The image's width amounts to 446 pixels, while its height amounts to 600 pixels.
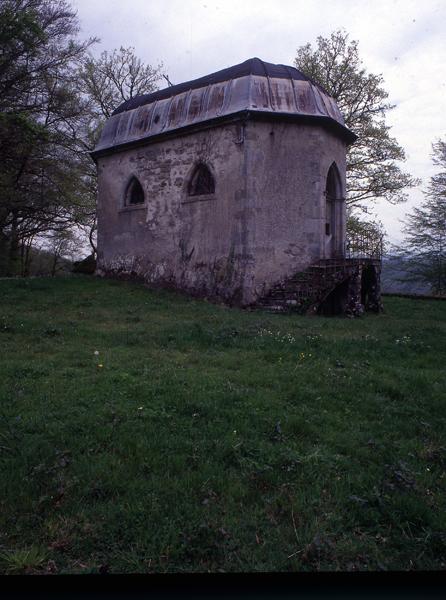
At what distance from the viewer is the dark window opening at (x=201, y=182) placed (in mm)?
13735

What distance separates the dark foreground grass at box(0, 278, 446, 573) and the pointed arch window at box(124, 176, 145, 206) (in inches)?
375

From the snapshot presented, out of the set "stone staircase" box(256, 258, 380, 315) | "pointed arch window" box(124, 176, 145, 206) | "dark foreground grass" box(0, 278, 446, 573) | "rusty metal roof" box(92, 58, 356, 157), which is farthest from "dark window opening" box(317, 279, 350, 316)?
"pointed arch window" box(124, 176, 145, 206)

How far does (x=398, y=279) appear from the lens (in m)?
23.5

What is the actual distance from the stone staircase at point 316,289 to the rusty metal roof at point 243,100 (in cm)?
432

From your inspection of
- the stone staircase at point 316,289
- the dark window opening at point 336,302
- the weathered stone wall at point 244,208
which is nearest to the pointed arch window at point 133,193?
the weathered stone wall at point 244,208

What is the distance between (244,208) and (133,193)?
5.55 meters

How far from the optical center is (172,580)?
2.03 meters

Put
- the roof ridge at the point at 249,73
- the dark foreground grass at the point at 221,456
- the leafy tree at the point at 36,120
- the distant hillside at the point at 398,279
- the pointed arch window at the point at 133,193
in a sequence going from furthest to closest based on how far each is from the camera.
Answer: the distant hillside at the point at 398,279 < the pointed arch window at the point at 133,193 < the roof ridge at the point at 249,73 < the leafy tree at the point at 36,120 < the dark foreground grass at the point at 221,456

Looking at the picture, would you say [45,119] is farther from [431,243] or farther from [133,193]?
[431,243]

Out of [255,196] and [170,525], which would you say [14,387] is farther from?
[255,196]

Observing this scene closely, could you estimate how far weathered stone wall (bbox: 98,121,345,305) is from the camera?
12633mm

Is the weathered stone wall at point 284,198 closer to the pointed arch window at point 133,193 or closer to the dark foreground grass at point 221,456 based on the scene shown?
the pointed arch window at point 133,193

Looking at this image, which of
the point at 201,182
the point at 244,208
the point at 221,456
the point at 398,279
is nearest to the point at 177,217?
the point at 201,182

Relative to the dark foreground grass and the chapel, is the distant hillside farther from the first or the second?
the dark foreground grass
